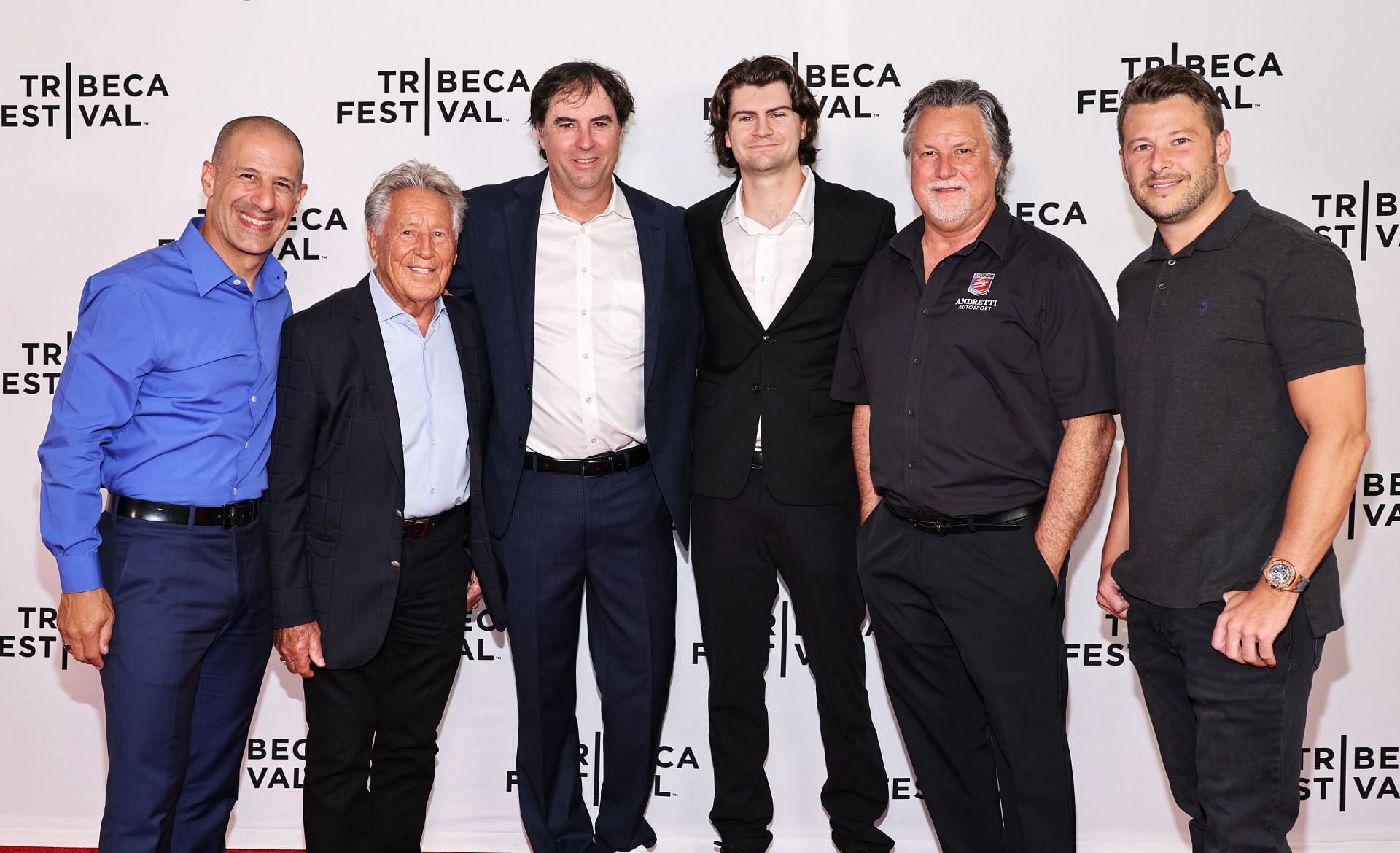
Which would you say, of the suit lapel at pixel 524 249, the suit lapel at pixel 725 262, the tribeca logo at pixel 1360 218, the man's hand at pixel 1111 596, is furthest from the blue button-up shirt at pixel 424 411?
the tribeca logo at pixel 1360 218

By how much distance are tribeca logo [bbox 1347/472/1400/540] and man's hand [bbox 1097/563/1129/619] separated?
4.44ft

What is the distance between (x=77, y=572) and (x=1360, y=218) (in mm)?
3665

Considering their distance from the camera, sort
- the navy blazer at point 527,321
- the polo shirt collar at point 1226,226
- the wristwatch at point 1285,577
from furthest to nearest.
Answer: the navy blazer at point 527,321, the polo shirt collar at point 1226,226, the wristwatch at point 1285,577

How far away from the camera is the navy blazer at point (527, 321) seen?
271 centimetres

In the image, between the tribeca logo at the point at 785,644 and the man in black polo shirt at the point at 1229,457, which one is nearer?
the man in black polo shirt at the point at 1229,457

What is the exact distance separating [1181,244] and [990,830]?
1473 millimetres

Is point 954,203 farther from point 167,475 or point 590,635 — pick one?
point 167,475

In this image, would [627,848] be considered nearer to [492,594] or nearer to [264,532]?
[492,594]

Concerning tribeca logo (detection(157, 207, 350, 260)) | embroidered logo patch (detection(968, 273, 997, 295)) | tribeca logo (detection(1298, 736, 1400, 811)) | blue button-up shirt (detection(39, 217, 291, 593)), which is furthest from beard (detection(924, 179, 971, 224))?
tribeca logo (detection(1298, 736, 1400, 811))

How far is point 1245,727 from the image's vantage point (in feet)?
6.40

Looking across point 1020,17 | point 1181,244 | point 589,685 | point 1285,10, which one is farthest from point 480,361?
point 1285,10

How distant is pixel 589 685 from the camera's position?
342 centimetres

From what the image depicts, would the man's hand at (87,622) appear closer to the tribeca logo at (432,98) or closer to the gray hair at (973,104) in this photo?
the tribeca logo at (432,98)

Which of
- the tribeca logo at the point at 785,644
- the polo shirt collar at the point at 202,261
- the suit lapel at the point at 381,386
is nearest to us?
the polo shirt collar at the point at 202,261
